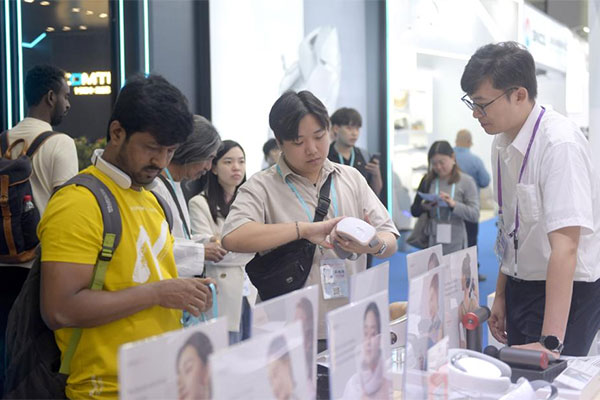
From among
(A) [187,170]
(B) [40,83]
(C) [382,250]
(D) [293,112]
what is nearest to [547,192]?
(C) [382,250]

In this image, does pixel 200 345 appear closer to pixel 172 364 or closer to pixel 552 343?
pixel 172 364

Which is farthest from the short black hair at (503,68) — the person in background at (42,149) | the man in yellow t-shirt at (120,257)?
the person in background at (42,149)

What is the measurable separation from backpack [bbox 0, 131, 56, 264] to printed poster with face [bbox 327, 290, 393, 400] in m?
2.14

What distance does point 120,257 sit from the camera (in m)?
1.67

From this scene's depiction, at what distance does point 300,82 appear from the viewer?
756 cm

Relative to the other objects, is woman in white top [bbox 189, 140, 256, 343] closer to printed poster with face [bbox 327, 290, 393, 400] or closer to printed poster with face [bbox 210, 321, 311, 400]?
printed poster with face [bbox 327, 290, 393, 400]

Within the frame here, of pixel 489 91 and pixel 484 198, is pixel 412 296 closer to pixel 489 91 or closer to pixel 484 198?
pixel 489 91

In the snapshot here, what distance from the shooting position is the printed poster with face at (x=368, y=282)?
A: 167 centimetres

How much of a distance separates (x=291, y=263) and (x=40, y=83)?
5.98 feet

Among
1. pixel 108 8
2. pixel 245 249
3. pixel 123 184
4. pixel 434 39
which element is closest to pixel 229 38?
pixel 108 8

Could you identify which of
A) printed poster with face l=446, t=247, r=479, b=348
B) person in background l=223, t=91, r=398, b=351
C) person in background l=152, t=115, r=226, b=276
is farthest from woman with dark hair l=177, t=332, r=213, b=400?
person in background l=152, t=115, r=226, b=276

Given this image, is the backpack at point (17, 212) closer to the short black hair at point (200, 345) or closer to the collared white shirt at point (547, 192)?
the collared white shirt at point (547, 192)

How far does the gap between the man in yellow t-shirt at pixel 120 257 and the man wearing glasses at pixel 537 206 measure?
3.03 ft

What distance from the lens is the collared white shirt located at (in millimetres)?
2055
